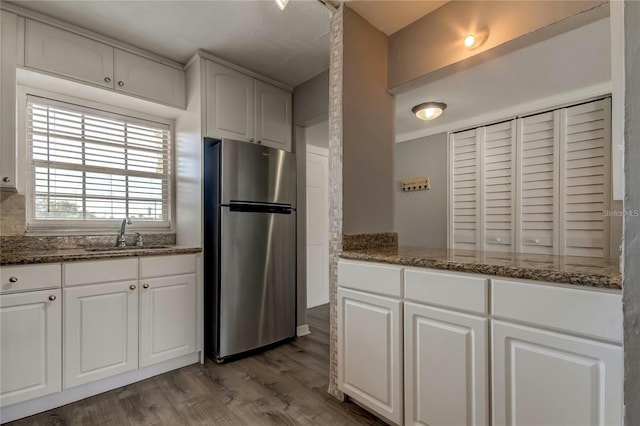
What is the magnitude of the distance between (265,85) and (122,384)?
261cm

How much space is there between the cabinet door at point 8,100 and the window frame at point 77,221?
1.14 feet

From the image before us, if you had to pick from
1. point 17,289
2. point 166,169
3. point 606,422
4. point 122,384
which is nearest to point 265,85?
point 166,169

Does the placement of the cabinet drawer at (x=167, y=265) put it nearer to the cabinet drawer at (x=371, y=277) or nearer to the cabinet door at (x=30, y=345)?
the cabinet door at (x=30, y=345)

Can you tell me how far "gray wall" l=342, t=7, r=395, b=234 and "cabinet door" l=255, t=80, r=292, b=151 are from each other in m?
1.13

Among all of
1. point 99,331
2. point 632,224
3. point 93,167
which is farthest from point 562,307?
point 93,167

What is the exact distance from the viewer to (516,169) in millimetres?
3004

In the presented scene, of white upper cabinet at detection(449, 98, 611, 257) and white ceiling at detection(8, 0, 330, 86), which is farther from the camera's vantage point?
white upper cabinet at detection(449, 98, 611, 257)

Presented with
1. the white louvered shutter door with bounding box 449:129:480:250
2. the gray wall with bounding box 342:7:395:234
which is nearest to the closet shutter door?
the white louvered shutter door with bounding box 449:129:480:250

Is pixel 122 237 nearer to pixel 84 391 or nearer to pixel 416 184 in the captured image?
pixel 84 391

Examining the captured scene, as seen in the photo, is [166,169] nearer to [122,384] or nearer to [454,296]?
[122,384]

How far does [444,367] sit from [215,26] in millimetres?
2458

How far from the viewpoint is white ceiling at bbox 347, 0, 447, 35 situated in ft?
5.86

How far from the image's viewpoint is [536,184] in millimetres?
2875

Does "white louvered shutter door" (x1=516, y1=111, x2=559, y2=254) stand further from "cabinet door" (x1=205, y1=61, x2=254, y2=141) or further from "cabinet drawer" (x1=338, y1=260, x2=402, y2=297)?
"cabinet door" (x1=205, y1=61, x2=254, y2=141)
